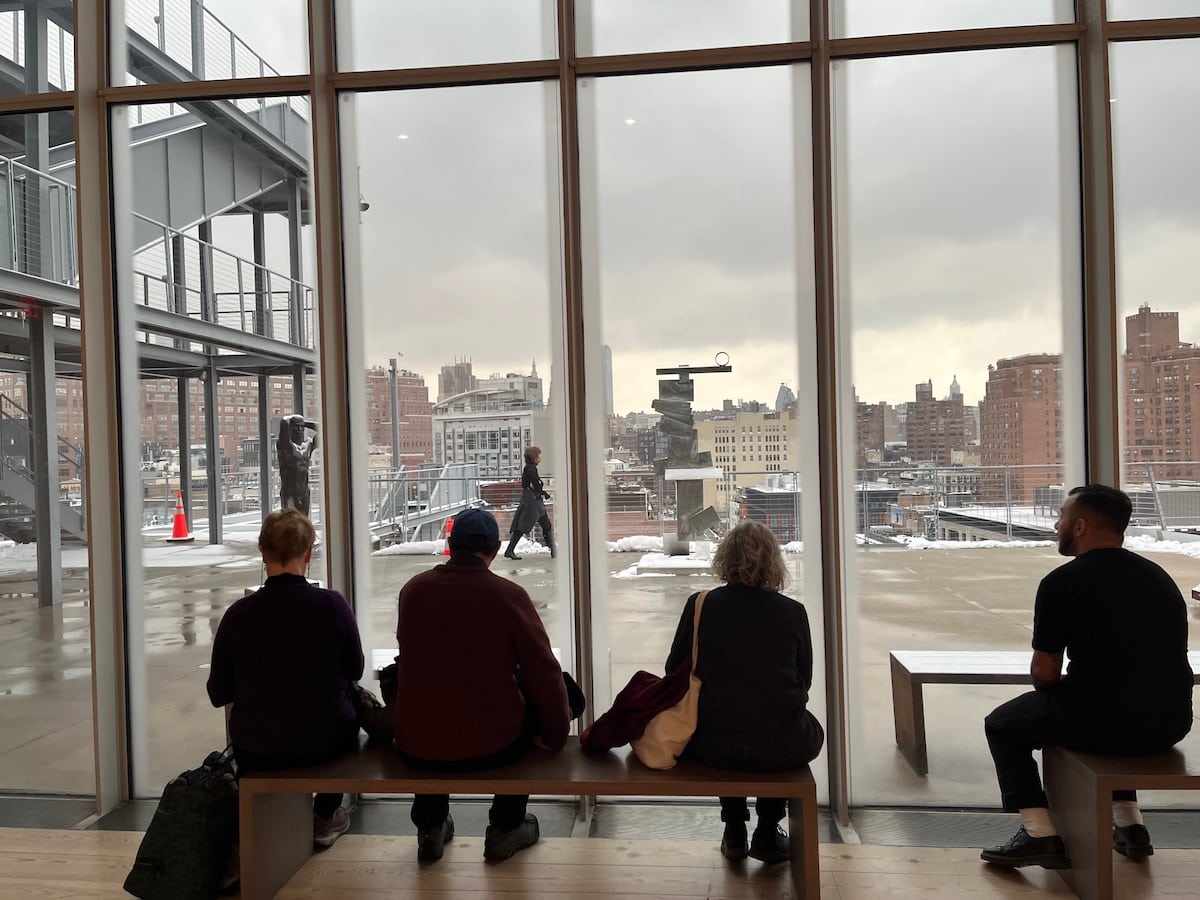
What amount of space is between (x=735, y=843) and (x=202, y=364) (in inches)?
104

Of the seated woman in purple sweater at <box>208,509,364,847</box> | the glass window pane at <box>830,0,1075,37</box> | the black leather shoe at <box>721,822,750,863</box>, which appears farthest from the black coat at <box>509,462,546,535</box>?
the glass window pane at <box>830,0,1075,37</box>

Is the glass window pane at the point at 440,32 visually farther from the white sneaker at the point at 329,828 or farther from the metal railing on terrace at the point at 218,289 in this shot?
the white sneaker at the point at 329,828

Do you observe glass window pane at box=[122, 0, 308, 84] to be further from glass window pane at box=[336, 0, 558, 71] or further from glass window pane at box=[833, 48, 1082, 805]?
glass window pane at box=[833, 48, 1082, 805]

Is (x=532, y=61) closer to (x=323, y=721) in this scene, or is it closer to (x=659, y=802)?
(x=323, y=721)

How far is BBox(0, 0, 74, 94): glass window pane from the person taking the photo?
2.99 metres

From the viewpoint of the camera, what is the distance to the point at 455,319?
9.95 ft

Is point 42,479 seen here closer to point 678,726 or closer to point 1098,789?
point 678,726

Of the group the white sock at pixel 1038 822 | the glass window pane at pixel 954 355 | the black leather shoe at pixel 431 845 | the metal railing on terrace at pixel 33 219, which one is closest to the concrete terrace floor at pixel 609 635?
the glass window pane at pixel 954 355

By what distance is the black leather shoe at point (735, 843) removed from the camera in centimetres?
241

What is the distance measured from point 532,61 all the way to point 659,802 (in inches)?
110

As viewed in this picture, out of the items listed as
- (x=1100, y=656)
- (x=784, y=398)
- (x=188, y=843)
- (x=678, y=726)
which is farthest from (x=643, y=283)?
(x=188, y=843)

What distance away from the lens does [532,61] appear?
289 cm

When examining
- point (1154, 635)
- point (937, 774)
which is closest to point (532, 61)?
point (1154, 635)

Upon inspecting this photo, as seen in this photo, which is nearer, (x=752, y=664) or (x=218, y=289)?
(x=752, y=664)
